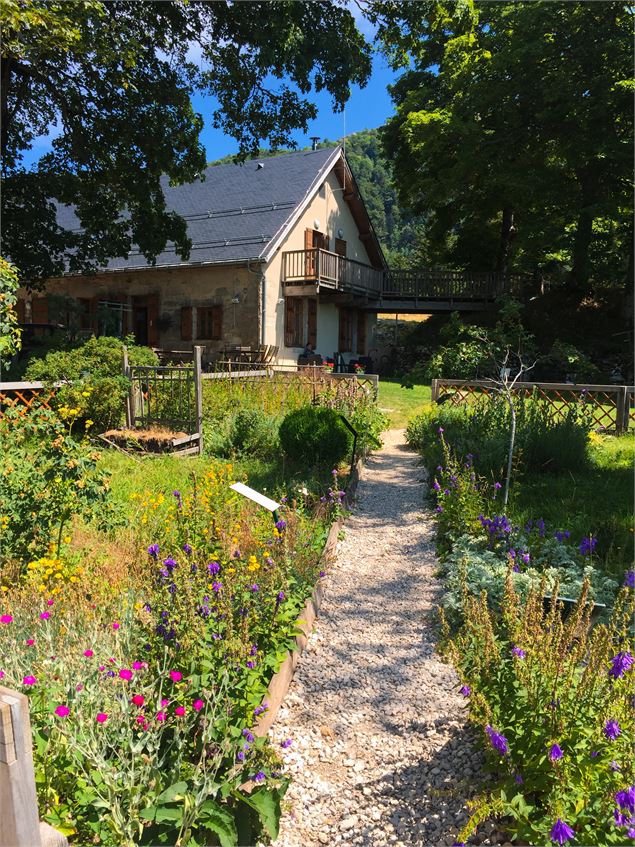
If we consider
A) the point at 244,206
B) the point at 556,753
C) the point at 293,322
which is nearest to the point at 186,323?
the point at 293,322

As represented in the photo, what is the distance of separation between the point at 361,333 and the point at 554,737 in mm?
24846

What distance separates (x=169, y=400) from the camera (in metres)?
9.90

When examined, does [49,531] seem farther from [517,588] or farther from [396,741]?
[517,588]

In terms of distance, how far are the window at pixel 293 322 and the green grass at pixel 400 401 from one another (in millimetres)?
3578

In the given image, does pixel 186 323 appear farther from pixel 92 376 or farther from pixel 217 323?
pixel 92 376

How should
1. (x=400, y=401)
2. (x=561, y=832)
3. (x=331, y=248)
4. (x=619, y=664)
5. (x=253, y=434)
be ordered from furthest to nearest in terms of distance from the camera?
1. (x=331, y=248)
2. (x=400, y=401)
3. (x=253, y=434)
4. (x=619, y=664)
5. (x=561, y=832)

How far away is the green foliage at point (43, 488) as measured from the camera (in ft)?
12.8

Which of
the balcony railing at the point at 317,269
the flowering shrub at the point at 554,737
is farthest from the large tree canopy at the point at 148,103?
the flowering shrub at the point at 554,737

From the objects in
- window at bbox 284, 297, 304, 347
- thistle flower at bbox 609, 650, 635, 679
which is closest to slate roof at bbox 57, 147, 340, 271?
window at bbox 284, 297, 304, 347

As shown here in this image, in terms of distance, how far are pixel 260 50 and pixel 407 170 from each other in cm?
1590

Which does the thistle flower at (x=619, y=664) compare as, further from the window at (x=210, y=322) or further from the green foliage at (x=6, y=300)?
the window at (x=210, y=322)

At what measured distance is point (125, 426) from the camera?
404 inches

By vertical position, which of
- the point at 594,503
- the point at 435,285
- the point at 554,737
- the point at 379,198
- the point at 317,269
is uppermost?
the point at 379,198

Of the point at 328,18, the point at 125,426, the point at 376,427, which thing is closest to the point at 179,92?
the point at 328,18
